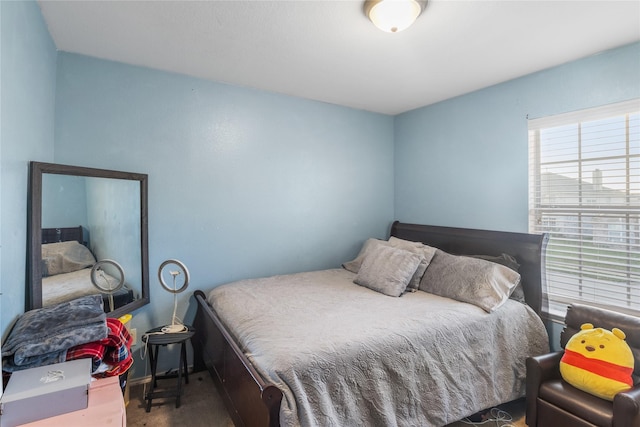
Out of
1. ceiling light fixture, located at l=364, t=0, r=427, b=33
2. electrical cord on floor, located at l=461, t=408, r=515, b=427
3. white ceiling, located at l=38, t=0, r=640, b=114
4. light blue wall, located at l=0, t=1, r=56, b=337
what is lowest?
electrical cord on floor, located at l=461, t=408, r=515, b=427

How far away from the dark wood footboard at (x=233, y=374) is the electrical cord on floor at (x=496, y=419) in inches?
57.9

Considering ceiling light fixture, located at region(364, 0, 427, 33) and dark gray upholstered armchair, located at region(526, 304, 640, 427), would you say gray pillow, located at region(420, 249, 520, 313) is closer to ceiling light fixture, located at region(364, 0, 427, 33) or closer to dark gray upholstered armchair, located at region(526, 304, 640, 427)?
dark gray upholstered armchair, located at region(526, 304, 640, 427)

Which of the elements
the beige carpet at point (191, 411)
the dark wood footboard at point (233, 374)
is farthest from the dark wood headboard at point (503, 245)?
the dark wood footboard at point (233, 374)

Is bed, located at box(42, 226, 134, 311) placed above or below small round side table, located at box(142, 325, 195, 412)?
above

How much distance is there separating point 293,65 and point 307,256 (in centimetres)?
185

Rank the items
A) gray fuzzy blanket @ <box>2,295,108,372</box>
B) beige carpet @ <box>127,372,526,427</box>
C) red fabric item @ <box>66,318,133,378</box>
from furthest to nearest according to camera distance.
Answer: beige carpet @ <box>127,372,526,427</box>
red fabric item @ <box>66,318,133,378</box>
gray fuzzy blanket @ <box>2,295,108,372</box>

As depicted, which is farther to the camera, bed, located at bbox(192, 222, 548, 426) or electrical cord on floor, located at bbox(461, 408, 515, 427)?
electrical cord on floor, located at bbox(461, 408, 515, 427)

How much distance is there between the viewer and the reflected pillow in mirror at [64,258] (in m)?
1.87

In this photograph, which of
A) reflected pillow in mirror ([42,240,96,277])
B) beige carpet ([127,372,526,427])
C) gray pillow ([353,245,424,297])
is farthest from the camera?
gray pillow ([353,245,424,297])

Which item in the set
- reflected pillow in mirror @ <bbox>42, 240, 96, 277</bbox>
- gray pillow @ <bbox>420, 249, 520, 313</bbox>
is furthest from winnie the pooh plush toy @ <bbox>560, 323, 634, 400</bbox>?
reflected pillow in mirror @ <bbox>42, 240, 96, 277</bbox>

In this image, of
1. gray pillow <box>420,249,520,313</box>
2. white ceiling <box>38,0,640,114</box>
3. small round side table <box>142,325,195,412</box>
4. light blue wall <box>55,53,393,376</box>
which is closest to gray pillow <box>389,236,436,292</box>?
gray pillow <box>420,249,520,313</box>

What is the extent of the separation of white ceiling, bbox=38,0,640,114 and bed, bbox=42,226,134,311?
131 cm

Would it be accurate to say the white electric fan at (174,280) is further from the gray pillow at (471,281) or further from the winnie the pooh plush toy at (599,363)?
the winnie the pooh plush toy at (599,363)

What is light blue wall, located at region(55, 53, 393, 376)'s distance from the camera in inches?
97.8
